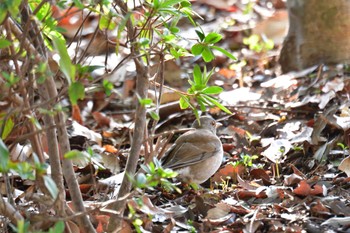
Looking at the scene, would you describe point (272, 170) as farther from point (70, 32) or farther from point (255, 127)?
point (70, 32)

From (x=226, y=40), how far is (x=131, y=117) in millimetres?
2419

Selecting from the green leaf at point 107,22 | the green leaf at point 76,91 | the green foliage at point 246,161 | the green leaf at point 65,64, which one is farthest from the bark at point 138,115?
the green foliage at point 246,161

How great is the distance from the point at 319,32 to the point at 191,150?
2.22 m

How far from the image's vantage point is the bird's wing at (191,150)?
4.71 meters

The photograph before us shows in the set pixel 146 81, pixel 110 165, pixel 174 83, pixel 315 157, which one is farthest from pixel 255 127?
pixel 146 81

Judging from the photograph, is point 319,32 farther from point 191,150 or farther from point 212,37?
point 212,37

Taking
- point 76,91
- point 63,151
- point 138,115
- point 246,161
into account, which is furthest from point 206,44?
point 246,161

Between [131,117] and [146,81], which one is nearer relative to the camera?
[146,81]

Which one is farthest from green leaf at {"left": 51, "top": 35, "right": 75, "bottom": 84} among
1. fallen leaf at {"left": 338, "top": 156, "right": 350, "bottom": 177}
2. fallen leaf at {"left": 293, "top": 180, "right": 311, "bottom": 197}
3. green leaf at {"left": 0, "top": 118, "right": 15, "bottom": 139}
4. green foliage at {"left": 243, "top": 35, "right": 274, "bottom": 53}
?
green foliage at {"left": 243, "top": 35, "right": 274, "bottom": 53}

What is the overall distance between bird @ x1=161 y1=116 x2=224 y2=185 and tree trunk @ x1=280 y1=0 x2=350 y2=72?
1904 millimetres

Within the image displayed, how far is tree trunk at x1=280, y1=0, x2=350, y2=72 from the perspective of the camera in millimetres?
6305

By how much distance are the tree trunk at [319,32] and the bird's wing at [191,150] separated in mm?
1936

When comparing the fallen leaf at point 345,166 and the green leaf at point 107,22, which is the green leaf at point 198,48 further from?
the fallen leaf at point 345,166

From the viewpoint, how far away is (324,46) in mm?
6406
